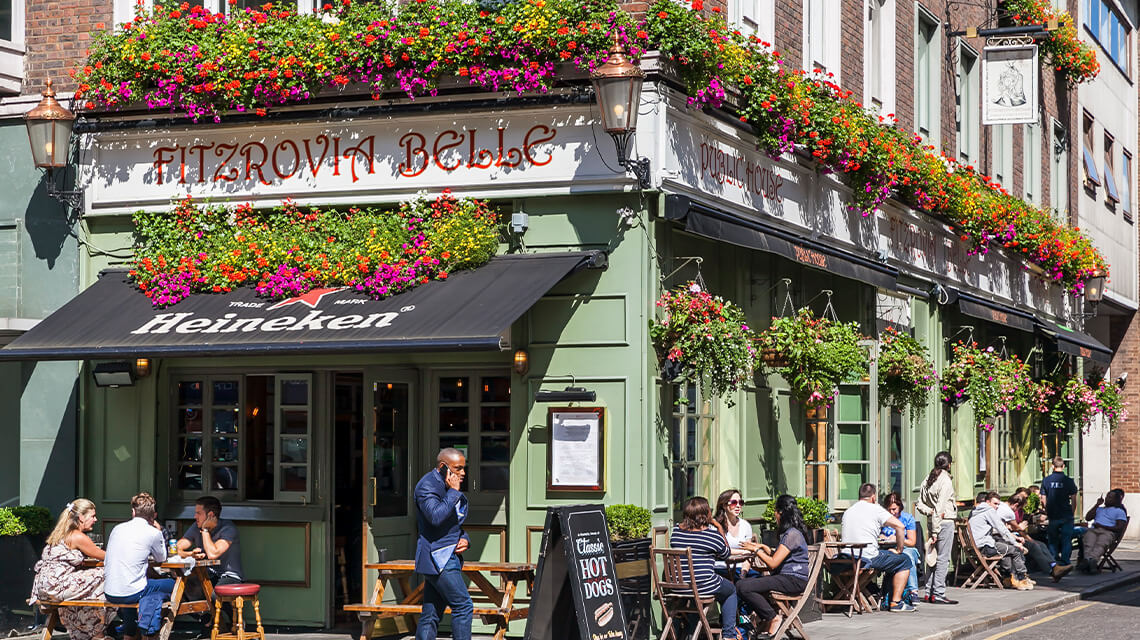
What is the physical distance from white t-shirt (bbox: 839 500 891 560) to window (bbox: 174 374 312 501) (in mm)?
5537

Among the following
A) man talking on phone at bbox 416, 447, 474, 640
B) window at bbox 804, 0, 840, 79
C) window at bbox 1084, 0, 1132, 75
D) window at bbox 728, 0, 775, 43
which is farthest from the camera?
window at bbox 1084, 0, 1132, 75

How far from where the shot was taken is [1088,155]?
30391 millimetres

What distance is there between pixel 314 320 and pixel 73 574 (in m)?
2.76

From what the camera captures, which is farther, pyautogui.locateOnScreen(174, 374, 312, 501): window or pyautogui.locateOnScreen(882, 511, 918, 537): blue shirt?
pyautogui.locateOnScreen(882, 511, 918, 537): blue shirt

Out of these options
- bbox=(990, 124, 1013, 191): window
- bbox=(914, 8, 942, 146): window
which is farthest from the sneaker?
bbox=(990, 124, 1013, 191): window

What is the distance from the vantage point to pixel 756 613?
45.0 ft

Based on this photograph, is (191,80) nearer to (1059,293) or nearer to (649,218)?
(649,218)

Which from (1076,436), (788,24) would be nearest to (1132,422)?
(1076,436)

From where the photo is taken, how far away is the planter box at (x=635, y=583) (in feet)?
41.2

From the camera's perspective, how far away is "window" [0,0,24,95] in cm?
1478

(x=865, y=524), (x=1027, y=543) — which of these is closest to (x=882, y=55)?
(x=865, y=524)

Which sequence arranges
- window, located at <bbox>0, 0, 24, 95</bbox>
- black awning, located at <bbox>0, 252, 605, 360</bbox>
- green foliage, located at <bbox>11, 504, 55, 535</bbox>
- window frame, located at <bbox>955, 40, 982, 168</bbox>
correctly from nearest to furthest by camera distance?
black awning, located at <bbox>0, 252, 605, 360</bbox>, green foliage, located at <bbox>11, 504, 55, 535</bbox>, window, located at <bbox>0, 0, 24, 95</bbox>, window frame, located at <bbox>955, 40, 982, 168</bbox>

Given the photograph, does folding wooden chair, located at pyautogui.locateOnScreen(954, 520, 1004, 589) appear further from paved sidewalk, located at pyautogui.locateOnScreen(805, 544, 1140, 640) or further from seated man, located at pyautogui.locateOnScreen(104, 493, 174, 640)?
seated man, located at pyautogui.locateOnScreen(104, 493, 174, 640)

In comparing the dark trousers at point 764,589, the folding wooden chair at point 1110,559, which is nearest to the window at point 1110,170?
the folding wooden chair at point 1110,559
